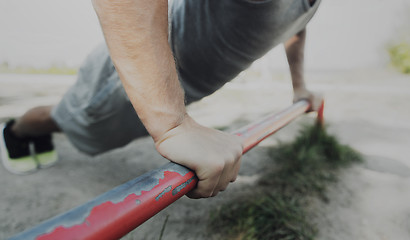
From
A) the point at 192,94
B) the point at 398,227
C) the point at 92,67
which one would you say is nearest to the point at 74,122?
the point at 92,67

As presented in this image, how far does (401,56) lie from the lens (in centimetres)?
457

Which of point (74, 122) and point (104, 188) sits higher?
point (74, 122)

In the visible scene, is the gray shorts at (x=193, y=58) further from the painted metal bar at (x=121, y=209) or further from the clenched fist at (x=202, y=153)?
the painted metal bar at (x=121, y=209)

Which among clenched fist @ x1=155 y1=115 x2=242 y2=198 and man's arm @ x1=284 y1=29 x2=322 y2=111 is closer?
clenched fist @ x1=155 y1=115 x2=242 y2=198

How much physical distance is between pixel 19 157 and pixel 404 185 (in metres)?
1.91

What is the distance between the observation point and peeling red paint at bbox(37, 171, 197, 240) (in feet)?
A: 1.04

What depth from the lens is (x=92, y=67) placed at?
1.03m

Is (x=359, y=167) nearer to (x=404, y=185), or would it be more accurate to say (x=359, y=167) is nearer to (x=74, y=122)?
(x=404, y=185)

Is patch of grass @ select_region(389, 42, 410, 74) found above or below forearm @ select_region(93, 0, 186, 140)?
below

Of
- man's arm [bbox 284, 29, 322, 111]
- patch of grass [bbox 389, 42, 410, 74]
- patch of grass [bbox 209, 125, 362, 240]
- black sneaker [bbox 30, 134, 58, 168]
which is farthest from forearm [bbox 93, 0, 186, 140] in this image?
patch of grass [bbox 389, 42, 410, 74]

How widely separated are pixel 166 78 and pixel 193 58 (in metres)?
0.50

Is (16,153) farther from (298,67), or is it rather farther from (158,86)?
(298,67)

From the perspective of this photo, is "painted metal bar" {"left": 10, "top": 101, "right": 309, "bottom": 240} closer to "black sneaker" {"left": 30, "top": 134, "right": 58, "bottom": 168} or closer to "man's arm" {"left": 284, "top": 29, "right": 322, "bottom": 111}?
"man's arm" {"left": 284, "top": 29, "right": 322, "bottom": 111}

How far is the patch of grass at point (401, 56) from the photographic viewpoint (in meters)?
4.36
